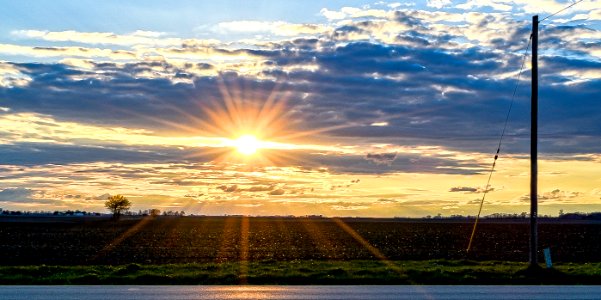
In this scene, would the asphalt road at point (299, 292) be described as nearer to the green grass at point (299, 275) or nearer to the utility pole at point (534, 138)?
the green grass at point (299, 275)

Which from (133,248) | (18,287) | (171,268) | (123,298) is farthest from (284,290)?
(133,248)

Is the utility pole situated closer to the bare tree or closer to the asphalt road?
the asphalt road

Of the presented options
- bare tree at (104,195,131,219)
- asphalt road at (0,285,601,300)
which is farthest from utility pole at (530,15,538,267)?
bare tree at (104,195,131,219)

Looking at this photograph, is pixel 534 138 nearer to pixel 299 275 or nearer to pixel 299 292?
pixel 299 275

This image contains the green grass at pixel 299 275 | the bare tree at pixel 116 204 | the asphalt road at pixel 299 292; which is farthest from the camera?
the bare tree at pixel 116 204

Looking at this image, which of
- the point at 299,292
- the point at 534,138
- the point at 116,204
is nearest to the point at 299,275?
the point at 299,292

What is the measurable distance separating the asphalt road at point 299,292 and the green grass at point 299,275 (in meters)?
2.05

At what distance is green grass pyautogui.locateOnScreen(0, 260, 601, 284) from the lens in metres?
19.9

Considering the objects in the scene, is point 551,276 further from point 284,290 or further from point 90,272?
point 90,272

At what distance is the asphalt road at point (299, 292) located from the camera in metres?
15.5

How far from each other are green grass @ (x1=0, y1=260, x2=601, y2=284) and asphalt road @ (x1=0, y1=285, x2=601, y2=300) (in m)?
2.05

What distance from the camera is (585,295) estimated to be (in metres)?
15.9

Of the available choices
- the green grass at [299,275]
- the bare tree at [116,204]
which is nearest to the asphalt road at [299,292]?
the green grass at [299,275]

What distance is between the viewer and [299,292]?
1652 cm
